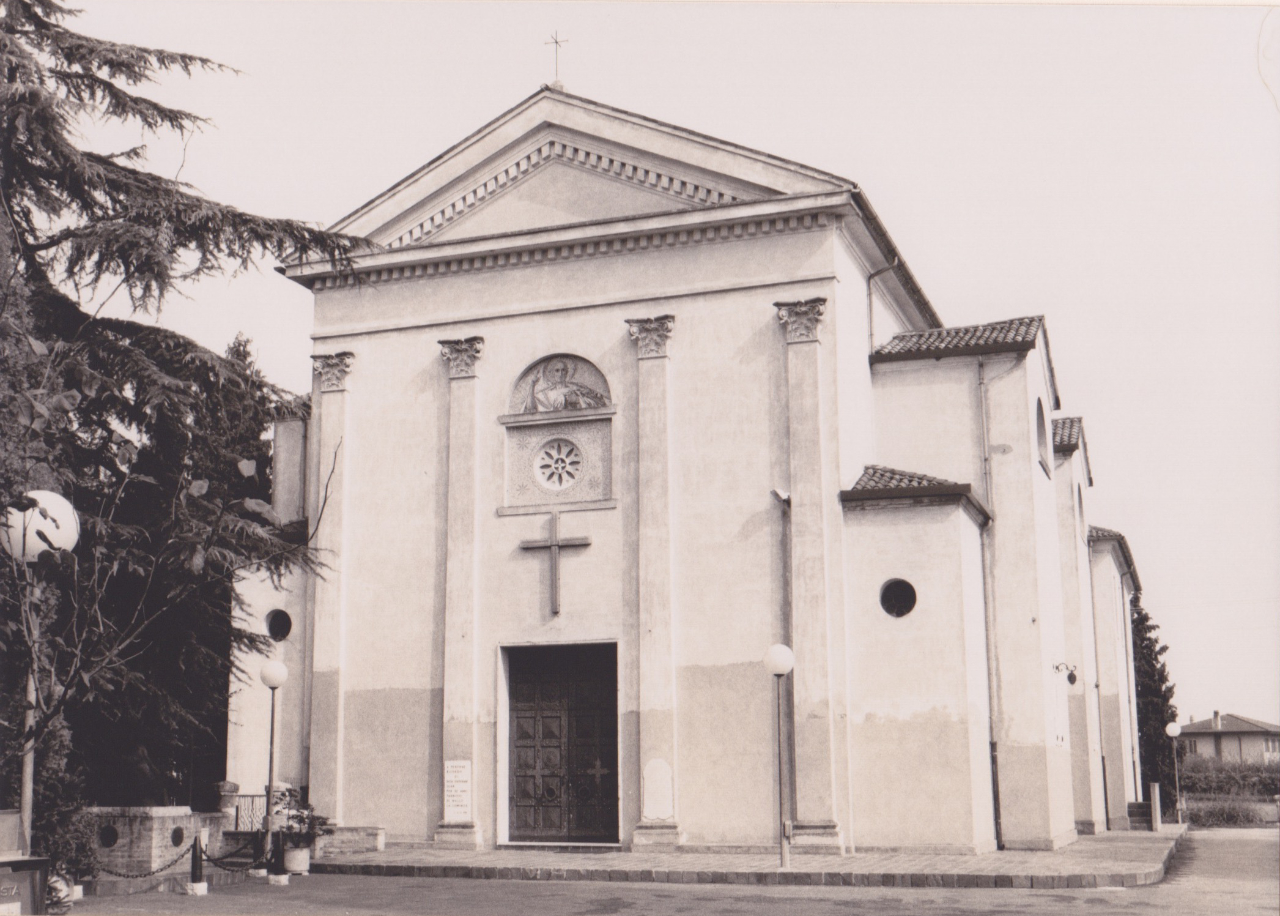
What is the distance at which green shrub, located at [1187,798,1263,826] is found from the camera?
3534cm

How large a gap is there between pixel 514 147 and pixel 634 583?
7072 millimetres

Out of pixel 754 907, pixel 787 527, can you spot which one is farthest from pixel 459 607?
pixel 754 907

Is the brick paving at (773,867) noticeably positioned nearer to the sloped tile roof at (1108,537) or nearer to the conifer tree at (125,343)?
the conifer tree at (125,343)

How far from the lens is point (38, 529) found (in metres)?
6.75

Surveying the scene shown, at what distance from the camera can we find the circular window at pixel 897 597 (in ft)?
59.5

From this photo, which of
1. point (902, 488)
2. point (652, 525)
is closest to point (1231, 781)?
point (902, 488)

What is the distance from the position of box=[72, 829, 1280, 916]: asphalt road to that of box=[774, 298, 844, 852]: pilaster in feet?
8.96

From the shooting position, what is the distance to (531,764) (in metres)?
19.5

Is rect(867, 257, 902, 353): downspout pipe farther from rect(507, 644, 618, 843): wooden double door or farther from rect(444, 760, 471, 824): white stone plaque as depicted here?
rect(444, 760, 471, 824): white stone plaque

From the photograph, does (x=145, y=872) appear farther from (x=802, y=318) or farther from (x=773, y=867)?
(x=802, y=318)

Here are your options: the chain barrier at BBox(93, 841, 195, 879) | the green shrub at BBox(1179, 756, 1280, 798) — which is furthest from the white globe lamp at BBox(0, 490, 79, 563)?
the green shrub at BBox(1179, 756, 1280, 798)

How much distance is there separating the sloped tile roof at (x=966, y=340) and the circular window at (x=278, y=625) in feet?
32.6

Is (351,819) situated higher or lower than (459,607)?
lower

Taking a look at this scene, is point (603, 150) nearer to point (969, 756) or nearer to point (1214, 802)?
point (969, 756)
